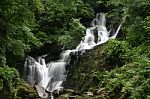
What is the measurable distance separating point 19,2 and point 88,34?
10.8 m

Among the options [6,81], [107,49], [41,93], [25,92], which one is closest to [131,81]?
[6,81]

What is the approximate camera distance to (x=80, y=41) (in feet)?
75.2

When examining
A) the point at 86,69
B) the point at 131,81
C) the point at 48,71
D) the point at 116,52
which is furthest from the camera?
the point at 48,71

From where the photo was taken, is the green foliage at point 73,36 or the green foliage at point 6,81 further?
the green foliage at point 73,36

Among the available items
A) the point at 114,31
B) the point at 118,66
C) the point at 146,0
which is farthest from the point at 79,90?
the point at 114,31

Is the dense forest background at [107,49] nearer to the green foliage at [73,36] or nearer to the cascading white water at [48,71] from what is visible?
the green foliage at [73,36]

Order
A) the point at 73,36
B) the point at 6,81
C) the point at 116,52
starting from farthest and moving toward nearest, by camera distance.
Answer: the point at 73,36
the point at 116,52
the point at 6,81

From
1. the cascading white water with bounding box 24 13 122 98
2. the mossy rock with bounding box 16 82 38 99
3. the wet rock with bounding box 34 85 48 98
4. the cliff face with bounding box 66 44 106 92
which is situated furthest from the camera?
the cascading white water with bounding box 24 13 122 98

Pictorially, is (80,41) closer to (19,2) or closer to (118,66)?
(118,66)

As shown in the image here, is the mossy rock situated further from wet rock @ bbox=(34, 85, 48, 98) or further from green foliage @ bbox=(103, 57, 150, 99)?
green foliage @ bbox=(103, 57, 150, 99)

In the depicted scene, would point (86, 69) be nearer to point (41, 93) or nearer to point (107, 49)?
point (107, 49)

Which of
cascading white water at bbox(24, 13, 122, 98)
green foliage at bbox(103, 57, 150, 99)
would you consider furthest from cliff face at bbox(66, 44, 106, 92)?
green foliage at bbox(103, 57, 150, 99)

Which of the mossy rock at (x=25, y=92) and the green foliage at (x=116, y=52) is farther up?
the green foliage at (x=116, y=52)


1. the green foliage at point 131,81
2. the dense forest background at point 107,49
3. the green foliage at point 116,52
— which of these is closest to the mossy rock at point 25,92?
the dense forest background at point 107,49
